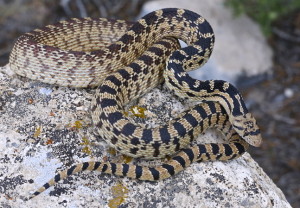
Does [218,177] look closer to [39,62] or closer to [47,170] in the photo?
[47,170]

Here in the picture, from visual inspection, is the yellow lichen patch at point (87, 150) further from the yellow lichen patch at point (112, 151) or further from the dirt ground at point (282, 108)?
the dirt ground at point (282, 108)

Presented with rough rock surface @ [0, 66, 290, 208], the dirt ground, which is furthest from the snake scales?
the dirt ground

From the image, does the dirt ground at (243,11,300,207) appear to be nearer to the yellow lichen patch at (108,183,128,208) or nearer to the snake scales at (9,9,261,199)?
the snake scales at (9,9,261,199)

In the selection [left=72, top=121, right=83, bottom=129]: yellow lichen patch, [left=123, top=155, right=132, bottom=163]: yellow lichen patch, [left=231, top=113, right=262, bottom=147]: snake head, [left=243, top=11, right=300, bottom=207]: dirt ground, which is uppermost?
[left=243, top=11, right=300, bottom=207]: dirt ground

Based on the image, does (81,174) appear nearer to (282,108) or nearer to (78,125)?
(78,125)

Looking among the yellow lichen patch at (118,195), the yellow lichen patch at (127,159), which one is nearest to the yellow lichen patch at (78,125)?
the yellow lichen patch at (127,159)
